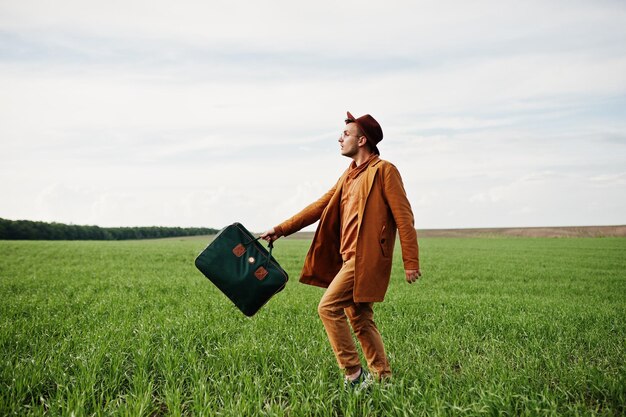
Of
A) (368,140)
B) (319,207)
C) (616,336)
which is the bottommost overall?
(616,336)

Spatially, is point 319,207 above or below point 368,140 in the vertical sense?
below

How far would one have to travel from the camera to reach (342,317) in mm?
4379

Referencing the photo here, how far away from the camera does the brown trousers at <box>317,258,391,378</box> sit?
14.2 feet

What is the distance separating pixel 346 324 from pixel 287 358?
128 cm

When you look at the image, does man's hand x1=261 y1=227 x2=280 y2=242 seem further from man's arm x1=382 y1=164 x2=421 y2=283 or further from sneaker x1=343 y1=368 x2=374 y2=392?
sneaker x1=343 y1=368 x2=374 y2=392

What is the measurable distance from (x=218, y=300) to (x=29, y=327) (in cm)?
362

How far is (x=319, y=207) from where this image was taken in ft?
16.5

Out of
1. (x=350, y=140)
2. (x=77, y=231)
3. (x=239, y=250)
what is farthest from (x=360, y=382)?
(x=77, y=231)

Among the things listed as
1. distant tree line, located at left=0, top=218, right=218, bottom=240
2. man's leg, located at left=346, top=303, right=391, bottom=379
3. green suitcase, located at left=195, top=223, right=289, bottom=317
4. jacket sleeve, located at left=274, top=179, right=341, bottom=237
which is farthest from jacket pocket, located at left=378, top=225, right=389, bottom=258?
distant tree line, located at left=0, top=218, right=218, bottom=240

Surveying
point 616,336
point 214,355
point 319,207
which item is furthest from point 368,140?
point 616,336

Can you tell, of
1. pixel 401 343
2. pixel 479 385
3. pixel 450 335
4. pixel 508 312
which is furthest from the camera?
pixel 508 312

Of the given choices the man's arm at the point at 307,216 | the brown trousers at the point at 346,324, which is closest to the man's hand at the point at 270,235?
the man's arm at the point at 307,216

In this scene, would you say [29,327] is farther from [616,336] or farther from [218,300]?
[616,336]

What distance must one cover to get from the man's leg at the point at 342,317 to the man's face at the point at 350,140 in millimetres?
1117
